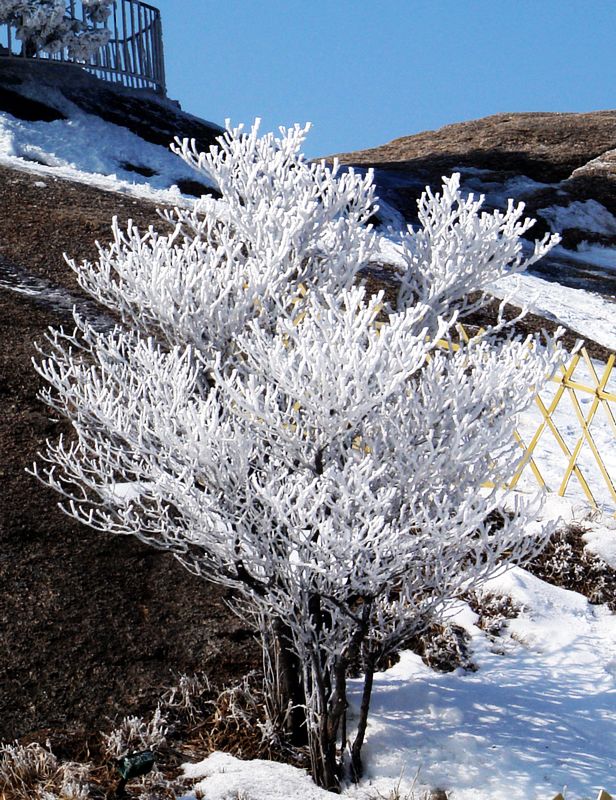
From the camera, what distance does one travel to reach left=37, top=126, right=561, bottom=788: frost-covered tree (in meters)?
4.45

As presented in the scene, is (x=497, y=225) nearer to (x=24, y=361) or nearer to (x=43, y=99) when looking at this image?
(x=24, y=361)

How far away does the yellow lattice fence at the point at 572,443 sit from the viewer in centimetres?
887

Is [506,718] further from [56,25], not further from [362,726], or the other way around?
[56,25]

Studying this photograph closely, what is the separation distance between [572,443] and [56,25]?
1664 cm

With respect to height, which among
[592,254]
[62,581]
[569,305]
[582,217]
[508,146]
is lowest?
[62,581]

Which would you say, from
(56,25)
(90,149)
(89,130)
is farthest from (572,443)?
(56,25)

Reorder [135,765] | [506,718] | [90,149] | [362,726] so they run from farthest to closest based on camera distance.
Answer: [90,149]
[506,718]
[362,726]
[135,765]

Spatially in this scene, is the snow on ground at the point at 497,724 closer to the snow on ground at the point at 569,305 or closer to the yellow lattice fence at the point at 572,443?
the yellow lattice fence at the point at 572,443

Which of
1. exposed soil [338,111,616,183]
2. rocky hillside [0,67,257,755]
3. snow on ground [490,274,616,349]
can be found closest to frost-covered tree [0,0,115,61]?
exposed soil [338,111,616,183]

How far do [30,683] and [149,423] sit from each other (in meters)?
1.80

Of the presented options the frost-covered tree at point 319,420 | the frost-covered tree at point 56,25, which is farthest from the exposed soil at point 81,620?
the frost-covered tree at point 56,25

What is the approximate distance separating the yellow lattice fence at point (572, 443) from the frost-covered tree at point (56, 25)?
15.4 meters

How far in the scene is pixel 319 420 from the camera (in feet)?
14.7

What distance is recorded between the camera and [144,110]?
23.2m
